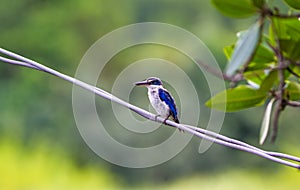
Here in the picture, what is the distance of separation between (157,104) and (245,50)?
1.74 meters

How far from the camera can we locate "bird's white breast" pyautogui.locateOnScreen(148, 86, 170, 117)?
272 centimetres

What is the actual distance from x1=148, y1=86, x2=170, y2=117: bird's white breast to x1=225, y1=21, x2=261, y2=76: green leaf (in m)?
1.65

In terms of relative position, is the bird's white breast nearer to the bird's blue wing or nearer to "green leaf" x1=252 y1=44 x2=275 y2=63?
the bird's blue wing

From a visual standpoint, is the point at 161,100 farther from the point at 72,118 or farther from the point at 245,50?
the point at 72,118

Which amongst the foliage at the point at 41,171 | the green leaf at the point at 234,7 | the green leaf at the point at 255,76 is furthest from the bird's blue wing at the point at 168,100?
the foliage at the point at 41,171

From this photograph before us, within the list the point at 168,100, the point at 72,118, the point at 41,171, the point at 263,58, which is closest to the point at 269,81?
the point at 263,58

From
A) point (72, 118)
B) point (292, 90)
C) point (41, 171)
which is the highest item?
point (72, 118)

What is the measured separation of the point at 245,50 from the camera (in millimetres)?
1037

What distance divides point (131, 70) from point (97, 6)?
6010 mm

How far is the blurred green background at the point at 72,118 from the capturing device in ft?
30.4

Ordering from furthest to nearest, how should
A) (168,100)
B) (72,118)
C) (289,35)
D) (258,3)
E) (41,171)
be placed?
(72,118) → (41,171) → (168,100) → (289,35) → (258,3)

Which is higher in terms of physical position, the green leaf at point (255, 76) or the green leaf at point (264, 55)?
the green leaf at point (264, 55)

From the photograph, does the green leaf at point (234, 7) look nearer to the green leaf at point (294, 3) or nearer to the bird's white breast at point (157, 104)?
the green leaf at point (294, 3)

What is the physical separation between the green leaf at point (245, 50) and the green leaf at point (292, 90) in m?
0.22
